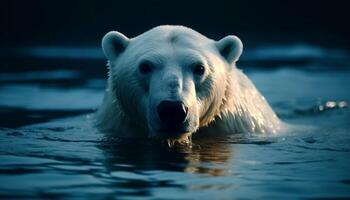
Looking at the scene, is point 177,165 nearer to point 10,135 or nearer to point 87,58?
point 10,135

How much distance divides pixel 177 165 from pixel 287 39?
1696 cm

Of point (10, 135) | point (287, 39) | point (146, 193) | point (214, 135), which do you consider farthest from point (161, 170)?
point (287, 39)

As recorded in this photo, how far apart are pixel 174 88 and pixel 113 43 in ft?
4.29

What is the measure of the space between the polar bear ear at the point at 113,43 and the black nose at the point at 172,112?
4.37ft

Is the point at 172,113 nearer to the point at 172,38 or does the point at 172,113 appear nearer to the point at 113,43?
the point at 172,38

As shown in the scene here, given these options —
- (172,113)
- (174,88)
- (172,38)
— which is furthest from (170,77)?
(172,38)

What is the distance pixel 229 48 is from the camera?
779cm

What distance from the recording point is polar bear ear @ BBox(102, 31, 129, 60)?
7738 millimetres

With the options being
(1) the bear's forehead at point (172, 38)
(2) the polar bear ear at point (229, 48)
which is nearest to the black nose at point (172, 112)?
(1) the bear's forehead at point (172, 38)

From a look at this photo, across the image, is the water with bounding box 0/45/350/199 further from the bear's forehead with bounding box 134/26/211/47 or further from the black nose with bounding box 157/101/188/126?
the bear's forehead with bounding box 134/26/211/47

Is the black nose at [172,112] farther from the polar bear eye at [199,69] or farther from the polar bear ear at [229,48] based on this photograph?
the polar bear ear at [229,48]

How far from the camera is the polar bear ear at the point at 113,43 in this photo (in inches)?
305

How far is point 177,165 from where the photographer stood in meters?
6.70

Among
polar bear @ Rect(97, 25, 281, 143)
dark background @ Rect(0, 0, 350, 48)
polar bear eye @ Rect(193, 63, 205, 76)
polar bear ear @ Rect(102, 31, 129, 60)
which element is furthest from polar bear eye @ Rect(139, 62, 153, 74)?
dark background @ Rect(0, 0, 350, 48)
